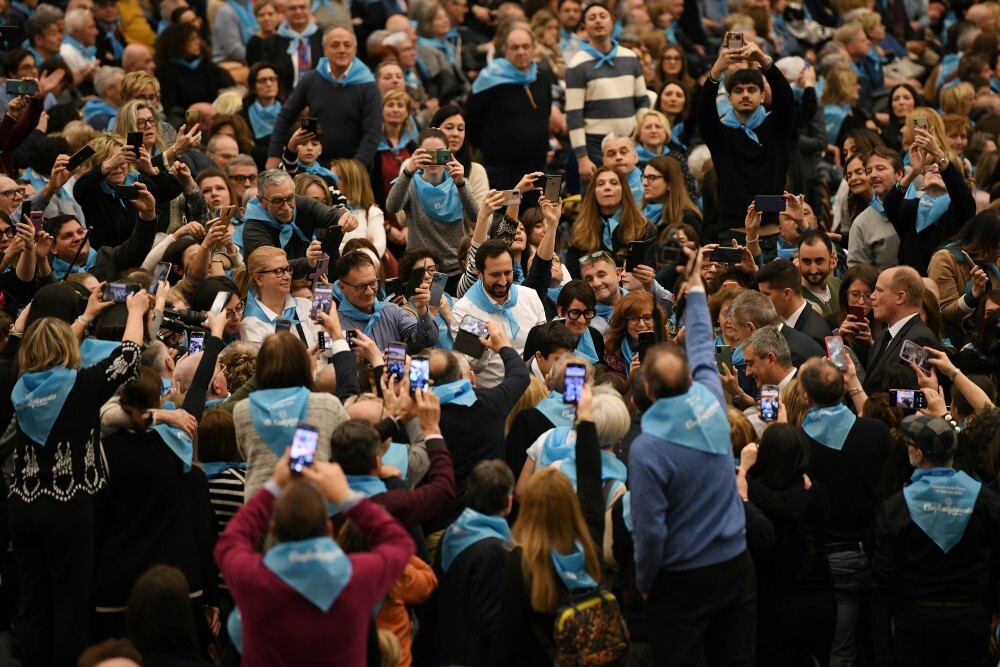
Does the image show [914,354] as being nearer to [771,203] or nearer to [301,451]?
[771,203]

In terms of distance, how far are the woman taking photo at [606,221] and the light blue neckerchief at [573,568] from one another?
4.72 meters

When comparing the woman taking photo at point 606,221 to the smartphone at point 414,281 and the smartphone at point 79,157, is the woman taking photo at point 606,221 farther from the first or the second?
the smartphone at point 79,157

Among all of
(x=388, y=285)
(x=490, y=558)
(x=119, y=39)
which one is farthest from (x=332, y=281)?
(x=119, y=39)

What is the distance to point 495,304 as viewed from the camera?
833 centimetres

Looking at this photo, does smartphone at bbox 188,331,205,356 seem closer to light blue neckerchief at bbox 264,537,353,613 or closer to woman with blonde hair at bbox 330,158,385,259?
light blue neckerchief at bbox 264,537,353,613

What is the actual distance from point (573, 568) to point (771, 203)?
14.0ft

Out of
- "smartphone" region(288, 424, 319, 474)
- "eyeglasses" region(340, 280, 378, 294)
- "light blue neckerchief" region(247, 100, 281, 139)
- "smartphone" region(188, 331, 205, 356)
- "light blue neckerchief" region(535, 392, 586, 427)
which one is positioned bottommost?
"light blue neckerchief" region(247, 100, 281, 139)

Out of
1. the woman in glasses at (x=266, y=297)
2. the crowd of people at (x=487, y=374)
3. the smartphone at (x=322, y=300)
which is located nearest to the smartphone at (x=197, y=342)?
the crowd of people at (x=487, y=374)

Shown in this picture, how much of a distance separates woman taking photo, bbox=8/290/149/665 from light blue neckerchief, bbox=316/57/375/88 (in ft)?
17.1

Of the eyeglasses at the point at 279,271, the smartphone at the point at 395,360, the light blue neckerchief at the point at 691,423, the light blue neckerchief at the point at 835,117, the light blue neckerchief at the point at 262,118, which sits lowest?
the light blue neckerchief at the point at 835,117

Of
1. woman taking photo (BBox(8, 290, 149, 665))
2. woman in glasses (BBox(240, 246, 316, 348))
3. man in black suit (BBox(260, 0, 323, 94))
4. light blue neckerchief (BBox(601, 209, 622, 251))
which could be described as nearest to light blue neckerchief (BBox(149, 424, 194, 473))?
woman taking photo (BBox(8, 290, 149, 665))

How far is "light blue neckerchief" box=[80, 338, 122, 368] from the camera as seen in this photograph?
6.18 meters

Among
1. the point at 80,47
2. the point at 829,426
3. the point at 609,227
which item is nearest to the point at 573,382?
the point at 829,426

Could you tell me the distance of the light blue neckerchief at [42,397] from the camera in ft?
19.9
